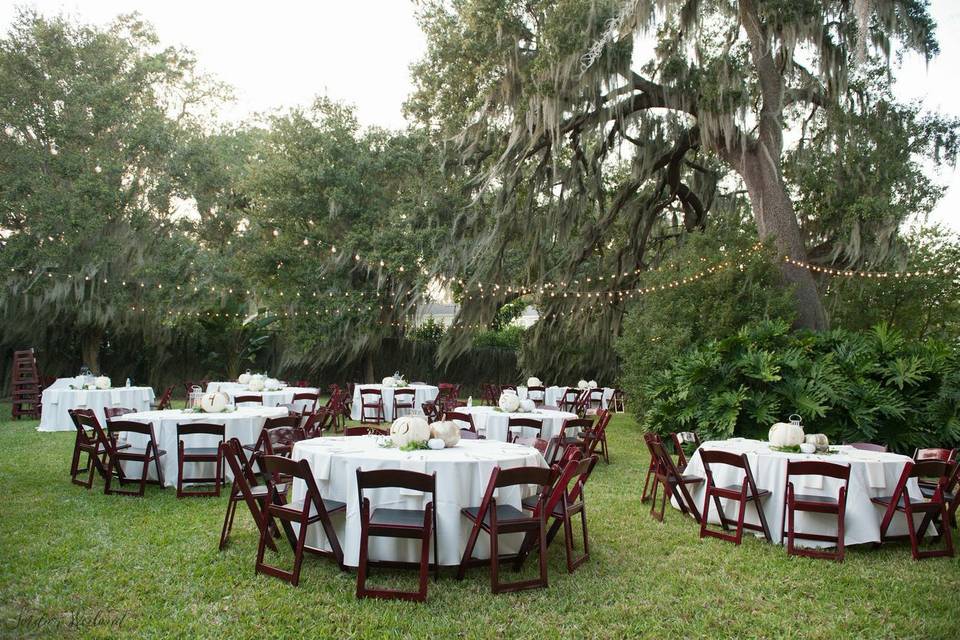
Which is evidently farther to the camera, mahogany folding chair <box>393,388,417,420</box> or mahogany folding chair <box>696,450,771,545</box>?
mahogany folding chair <box>393,388,417,420</box>

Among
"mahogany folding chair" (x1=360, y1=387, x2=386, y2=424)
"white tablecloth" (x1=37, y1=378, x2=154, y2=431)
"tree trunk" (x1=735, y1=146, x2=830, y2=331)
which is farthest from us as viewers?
"mahogany folding chair" (x1=360, y1=387, x2=386, y2=424)

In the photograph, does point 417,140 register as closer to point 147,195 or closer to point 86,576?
point 147,195

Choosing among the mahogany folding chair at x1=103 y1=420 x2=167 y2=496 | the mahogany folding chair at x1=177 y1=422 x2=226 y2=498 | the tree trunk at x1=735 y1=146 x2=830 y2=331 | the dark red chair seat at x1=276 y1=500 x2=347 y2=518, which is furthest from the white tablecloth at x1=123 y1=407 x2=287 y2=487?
the tree trunk at x1=735 y1=146 x2=830 y2=331

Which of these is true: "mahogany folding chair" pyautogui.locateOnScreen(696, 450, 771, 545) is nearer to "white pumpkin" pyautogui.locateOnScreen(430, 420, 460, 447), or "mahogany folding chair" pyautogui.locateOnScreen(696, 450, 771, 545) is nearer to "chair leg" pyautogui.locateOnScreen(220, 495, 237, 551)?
"white pumpkin" pyautogui.locateOnScreen(430, 420, 460, 447)

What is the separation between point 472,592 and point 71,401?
10.5 metres

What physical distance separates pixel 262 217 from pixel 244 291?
201 centimetres

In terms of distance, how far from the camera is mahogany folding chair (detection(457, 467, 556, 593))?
13.6 ft

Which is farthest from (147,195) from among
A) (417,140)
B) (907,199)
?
(907,199)

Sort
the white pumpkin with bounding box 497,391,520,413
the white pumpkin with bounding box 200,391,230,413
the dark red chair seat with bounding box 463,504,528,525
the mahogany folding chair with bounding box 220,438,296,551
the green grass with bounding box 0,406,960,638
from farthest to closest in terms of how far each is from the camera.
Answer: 1. the white pumpkin with bounding box 497,391,520,413
2. the white pumpkin with bounding box 200,391,230,413
3. the mahogany folding chair with bounding box 220,438,296,551
4. the dark red chair seat with bounding box 463,504,528,525
5. the green grass with bounding box 0,406,960,638

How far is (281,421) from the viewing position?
682 cm

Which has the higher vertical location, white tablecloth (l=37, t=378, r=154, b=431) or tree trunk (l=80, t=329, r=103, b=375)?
tree trunk (l=80, t=329, r=103, b=375)

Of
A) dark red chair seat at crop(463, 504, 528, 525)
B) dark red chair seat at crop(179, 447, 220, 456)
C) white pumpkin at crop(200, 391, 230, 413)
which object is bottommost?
dark red chair seat at crop(463, 504, 528, 525)

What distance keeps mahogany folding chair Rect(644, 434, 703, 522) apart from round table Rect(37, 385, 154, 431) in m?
9.43

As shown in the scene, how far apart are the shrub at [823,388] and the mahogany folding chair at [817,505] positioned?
391 centimetres
